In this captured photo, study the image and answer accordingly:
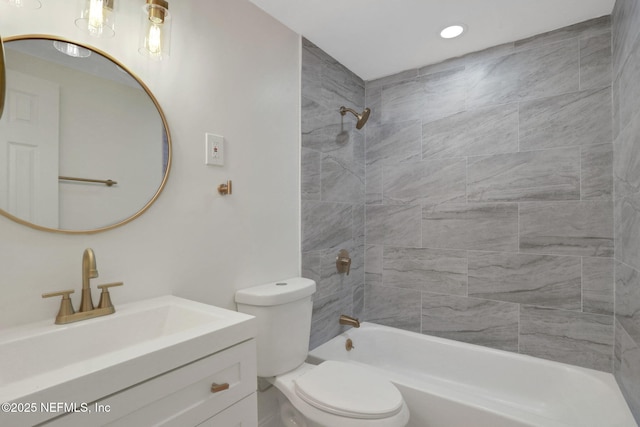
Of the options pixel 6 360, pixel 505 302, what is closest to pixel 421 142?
pixel 505 302

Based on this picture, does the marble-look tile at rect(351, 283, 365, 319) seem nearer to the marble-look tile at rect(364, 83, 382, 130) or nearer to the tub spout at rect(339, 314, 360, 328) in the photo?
the tub spout at rect(339, 314, 360, 328)

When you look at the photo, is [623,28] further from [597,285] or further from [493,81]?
[597,285]

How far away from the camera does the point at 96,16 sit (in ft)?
3.53

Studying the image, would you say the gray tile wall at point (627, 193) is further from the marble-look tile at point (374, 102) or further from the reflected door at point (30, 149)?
the reflected door at point (30, 149)

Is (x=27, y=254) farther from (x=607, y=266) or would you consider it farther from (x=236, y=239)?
(x=607, y=266)

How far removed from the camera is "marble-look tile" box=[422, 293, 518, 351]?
2.06 metres

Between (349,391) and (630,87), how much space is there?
5.95 ft

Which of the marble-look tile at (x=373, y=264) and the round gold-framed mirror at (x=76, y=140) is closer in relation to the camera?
the round gold-framed mirror at (x=76, y=140)

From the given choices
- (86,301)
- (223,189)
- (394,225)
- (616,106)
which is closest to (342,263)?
(394,225)

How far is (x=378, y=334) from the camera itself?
7.92 feet

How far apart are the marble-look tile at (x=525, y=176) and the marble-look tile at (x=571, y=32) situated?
65 cm

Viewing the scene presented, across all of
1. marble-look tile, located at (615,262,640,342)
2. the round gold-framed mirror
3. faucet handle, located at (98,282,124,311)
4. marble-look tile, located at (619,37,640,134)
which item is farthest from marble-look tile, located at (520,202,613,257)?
faucet handle, located at (98,282,124,311)

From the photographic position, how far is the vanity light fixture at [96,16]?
107 cm

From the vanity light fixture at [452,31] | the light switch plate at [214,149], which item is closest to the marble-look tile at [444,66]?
the vanity light fixture at [452,31]
